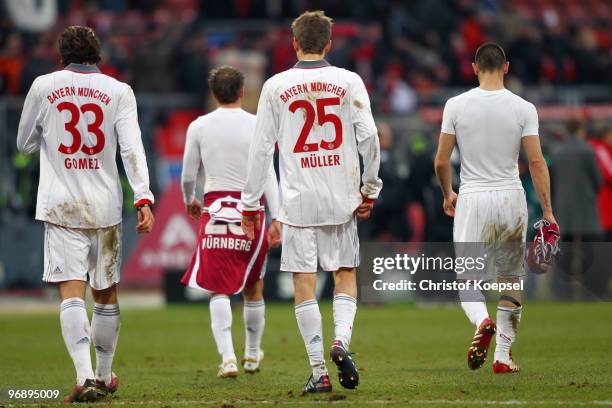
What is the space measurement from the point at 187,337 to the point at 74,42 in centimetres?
643

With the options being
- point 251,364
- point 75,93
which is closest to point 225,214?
point 251,364

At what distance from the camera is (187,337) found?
14.9 meters

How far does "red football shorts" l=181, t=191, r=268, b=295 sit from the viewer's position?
10938 mm

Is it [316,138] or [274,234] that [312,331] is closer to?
[316,138]

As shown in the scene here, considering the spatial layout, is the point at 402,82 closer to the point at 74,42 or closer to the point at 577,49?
the point at 577,49

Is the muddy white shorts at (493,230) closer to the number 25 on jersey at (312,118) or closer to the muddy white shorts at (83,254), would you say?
the number 25 on jersey at (312,118)

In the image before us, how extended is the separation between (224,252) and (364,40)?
15388 mm

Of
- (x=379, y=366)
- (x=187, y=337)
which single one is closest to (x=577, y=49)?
(x=187, y=337)

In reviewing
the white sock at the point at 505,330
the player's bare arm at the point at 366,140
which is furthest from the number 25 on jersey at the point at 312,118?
the white sock at the point at 505,330

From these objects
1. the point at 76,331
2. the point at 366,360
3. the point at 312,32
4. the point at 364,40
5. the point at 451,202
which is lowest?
the point at 366,360

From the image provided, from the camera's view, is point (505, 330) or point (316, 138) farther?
point (505, 330)

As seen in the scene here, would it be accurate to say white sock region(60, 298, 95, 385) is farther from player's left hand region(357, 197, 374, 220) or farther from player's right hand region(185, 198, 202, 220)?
player's right hand region(185, 198, 202, 220)

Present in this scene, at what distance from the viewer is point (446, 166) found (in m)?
10.1

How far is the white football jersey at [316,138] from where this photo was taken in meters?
8.97
